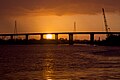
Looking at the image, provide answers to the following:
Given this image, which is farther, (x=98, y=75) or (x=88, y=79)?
(x=98, y=75)

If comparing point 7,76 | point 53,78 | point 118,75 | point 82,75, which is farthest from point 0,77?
point 118,75

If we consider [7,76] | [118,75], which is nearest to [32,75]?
[7,76]

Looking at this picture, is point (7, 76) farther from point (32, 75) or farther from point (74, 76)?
point (74, 76)

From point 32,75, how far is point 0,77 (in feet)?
8.92

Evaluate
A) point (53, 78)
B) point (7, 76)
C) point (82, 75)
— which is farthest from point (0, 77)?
point (82, 75)

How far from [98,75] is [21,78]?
5714mm

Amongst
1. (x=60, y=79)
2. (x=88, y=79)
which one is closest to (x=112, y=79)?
(x=88, y=79)

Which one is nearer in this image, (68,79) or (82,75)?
(68,79)

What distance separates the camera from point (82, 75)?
3391 cm

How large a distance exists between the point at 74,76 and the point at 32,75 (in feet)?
10.4

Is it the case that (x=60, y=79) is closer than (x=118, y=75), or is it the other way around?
(x=60, y=79)

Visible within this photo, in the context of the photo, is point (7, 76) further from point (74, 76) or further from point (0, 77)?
point (74, 76)

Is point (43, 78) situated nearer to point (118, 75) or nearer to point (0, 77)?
point (0, 77)

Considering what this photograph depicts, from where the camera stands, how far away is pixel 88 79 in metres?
31.0
